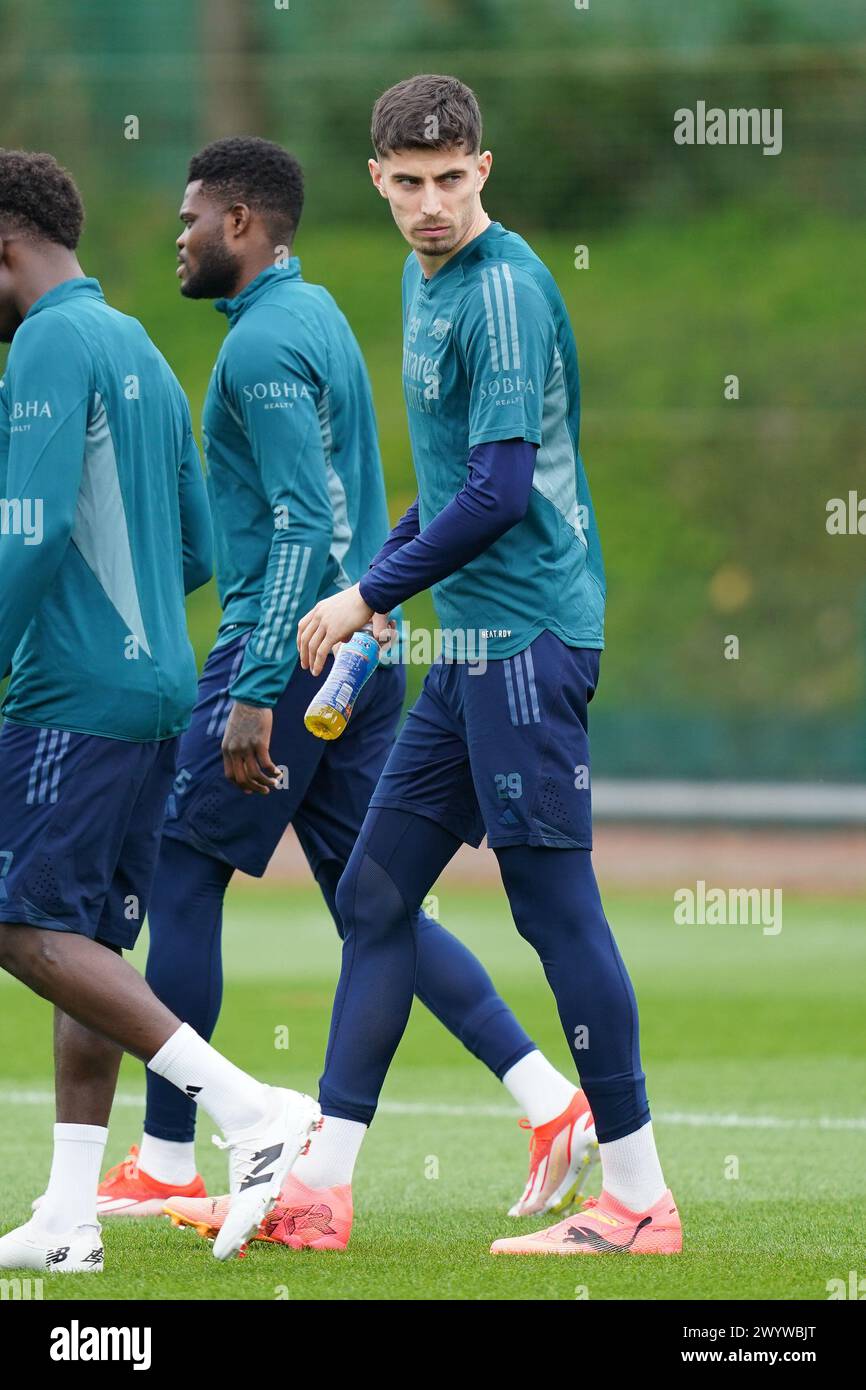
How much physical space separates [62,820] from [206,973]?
1.19 m

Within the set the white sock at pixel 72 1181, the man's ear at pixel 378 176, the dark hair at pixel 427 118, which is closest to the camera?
the white sock at pixel 72 1181

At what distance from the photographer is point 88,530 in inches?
172

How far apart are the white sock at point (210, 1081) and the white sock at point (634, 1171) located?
79 centimetres

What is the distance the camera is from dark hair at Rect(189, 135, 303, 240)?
18.2ft

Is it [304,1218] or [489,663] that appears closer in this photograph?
[489,663]

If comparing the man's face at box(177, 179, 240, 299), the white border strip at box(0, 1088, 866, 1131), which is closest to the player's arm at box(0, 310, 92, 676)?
the man's face at box(177, 179, 240, 299)

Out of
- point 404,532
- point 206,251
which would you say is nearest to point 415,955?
point 404,532

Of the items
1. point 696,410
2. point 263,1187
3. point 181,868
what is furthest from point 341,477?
point 696,410

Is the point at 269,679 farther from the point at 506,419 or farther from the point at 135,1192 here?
the point at 135,1192

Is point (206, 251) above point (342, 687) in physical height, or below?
above

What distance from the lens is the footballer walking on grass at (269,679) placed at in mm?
5160

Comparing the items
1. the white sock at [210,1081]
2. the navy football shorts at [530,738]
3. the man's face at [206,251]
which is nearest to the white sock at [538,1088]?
the navy football shorts at [530,738]

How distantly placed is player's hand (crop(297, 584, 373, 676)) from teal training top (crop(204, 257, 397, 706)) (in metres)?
0.69

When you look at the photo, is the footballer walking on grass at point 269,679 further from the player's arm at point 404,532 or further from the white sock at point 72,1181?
the white sock at point 72,1181
